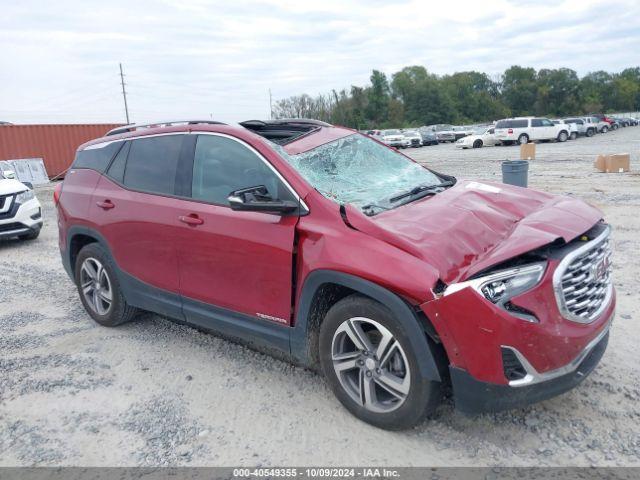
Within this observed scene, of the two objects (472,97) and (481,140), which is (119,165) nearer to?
(481,140)

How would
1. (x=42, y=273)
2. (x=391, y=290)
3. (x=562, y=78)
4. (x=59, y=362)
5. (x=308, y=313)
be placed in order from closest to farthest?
(x=391, y=290) < (x=308, y=313) < (x=59, y=362) < (x=42, y=273) < (x=562, y=78)

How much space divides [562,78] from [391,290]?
112 metres

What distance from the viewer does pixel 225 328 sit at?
398 centimetres

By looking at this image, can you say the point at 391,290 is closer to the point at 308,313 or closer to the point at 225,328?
the point at 308,313

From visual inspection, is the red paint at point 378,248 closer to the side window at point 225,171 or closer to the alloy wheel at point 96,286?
the side window at point 225,171

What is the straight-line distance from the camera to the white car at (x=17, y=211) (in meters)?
9.09

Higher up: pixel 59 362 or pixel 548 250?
pixel 548 250

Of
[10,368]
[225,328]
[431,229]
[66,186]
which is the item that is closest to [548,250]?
[431,229]

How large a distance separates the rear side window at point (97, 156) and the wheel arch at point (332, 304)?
2.65m

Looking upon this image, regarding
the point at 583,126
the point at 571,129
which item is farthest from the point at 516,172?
the point at 583,126

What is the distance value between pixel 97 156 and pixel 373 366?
3.46 meters

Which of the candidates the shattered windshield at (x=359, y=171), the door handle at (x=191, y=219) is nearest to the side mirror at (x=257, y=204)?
the shattered windshield at (x=359, y=171)

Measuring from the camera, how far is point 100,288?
5.17m

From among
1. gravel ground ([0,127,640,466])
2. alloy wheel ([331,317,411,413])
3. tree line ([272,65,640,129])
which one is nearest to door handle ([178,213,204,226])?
gravel ground ([0,127,640,466])
